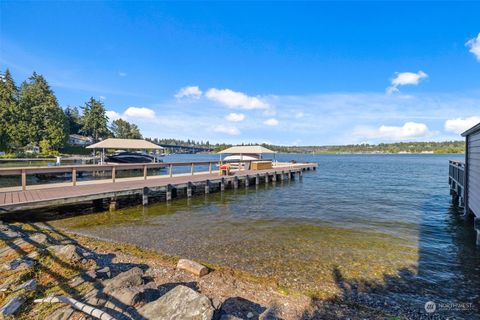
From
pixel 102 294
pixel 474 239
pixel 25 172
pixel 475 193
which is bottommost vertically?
pixel 474 239

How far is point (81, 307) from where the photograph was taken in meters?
3.34

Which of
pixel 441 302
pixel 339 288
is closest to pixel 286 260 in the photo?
pixel 339 288

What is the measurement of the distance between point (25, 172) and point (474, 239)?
16.1 meters

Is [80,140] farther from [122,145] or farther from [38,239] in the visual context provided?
[38,239]

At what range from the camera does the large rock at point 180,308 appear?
130 inches

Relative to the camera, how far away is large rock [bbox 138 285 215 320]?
130 inches

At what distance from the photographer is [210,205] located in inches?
540

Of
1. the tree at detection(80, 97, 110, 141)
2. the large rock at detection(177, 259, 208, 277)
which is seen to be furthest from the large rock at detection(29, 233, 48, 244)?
the tree at detection(80, 97, 110, 141)

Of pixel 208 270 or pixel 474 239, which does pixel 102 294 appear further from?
pixel 474 239

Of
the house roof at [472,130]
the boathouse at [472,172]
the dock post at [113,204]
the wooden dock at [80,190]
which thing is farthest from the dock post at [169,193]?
the house roof at [472,130]

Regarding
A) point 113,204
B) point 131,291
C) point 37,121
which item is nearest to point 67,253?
point 131,291

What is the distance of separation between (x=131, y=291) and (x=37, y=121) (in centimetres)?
5080

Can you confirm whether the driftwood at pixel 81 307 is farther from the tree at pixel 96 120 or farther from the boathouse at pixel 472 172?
the tree at pixel 96 120

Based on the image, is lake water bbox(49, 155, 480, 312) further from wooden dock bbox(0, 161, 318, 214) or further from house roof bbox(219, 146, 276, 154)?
house roof bbox(219, 146, 276, 154)
